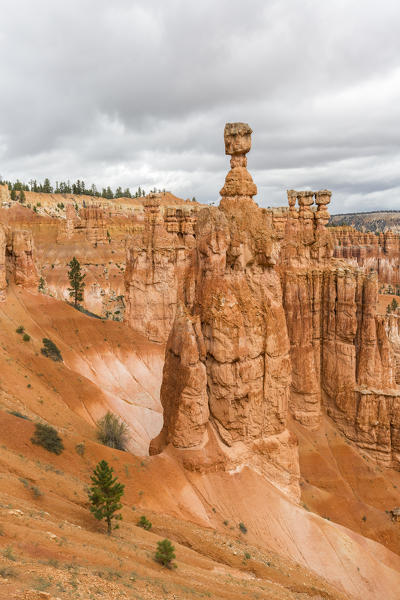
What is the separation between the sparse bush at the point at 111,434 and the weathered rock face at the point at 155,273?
997 inches

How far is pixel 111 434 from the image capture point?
28.3 meters

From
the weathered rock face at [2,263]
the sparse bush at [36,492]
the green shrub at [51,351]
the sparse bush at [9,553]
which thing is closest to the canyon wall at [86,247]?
the green shrub at [51,351]

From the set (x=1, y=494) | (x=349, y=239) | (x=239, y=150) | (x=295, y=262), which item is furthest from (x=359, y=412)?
(x=349, y=239)

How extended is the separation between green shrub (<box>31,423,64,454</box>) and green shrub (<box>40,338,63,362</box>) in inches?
704

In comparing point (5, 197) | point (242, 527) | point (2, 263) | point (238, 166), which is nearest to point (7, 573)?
point (242, 527)

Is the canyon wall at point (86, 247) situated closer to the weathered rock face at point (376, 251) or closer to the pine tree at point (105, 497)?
the pine tree at point (105, 497)

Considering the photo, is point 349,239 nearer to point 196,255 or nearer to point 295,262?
point 295,262

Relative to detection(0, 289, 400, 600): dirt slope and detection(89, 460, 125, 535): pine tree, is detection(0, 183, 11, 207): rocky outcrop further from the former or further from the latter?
detection(89, 460, 125, 535): pine tree

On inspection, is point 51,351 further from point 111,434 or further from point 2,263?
point 111,434

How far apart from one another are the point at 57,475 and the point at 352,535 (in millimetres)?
17227

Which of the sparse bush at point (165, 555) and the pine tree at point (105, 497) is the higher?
the pine tree at point (105, 497)

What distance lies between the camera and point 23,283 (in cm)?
4506

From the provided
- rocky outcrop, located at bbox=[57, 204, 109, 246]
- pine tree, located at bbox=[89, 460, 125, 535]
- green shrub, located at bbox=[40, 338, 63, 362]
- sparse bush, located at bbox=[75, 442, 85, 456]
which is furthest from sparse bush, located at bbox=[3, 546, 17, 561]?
rocky outcrop, located at bbox=[57, 204, 109, 246]

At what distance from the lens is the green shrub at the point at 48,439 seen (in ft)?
66.0
